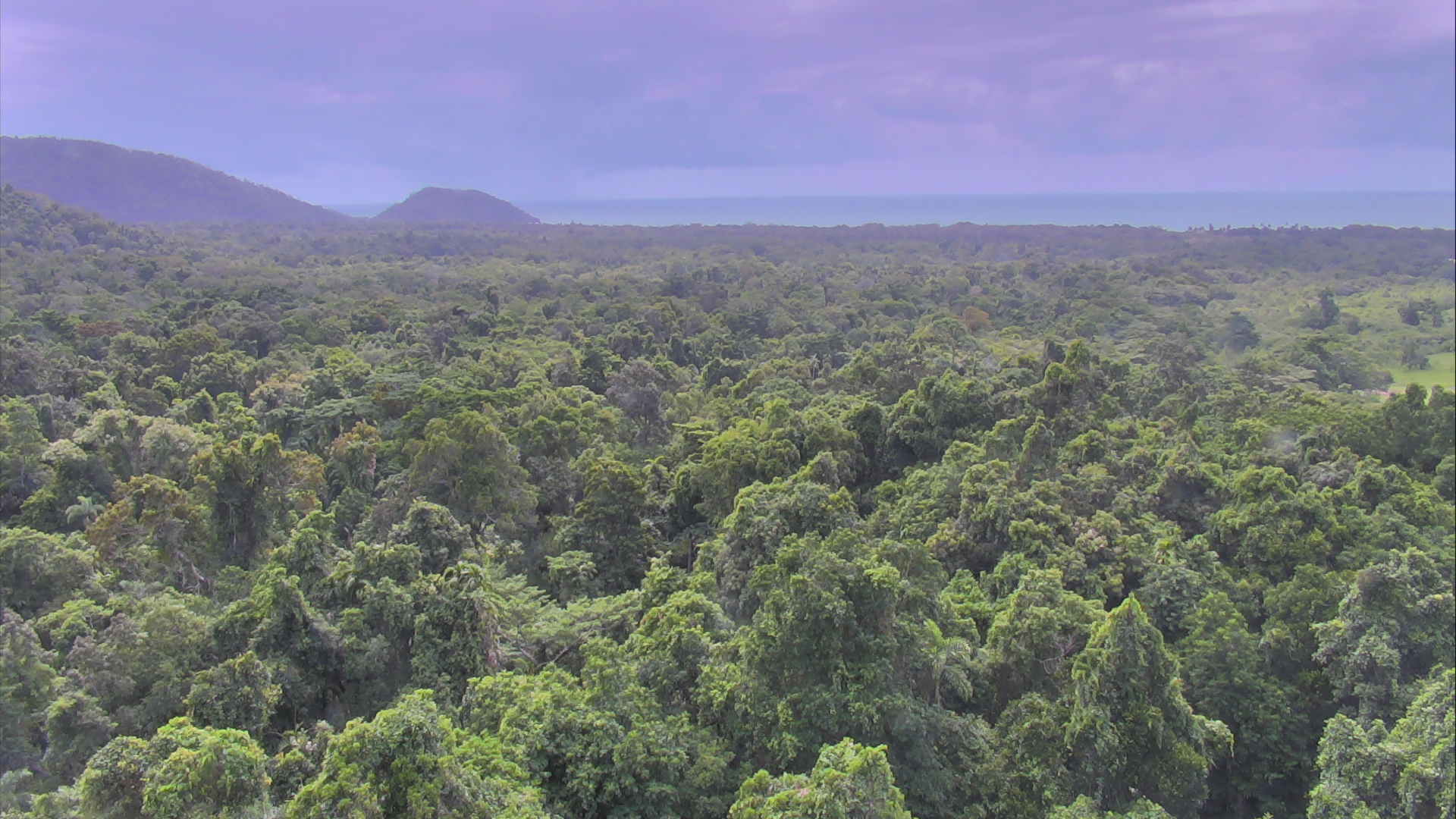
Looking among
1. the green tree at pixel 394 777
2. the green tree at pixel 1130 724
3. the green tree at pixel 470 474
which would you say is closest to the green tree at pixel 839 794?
the green tree at pixel 394 777

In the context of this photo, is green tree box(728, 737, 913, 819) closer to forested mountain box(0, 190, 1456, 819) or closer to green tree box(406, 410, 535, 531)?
forested mountain box(0, 190, 1456, 819)

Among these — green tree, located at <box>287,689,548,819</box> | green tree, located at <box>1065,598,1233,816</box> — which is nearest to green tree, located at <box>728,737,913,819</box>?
green tree, located at <box>287,689,548,819</box>

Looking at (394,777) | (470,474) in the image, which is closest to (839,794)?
(394,777)

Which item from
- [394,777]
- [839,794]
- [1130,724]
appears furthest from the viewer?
[1130,724]

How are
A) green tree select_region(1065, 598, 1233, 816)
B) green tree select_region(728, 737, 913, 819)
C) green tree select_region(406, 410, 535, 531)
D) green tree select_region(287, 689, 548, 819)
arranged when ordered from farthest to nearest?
green tree select_region(406, 410, 535, 531)
green tree select_region(1065, 598, 1233, 816)
green tree select_region(728, 737, 913, 819)
green tree select_region(287, 689, 548, 819)

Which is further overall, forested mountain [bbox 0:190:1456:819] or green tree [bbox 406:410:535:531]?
green tree [bbox 406:410:535:531]

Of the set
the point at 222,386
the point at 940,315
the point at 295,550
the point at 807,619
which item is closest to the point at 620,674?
the point at 807,619

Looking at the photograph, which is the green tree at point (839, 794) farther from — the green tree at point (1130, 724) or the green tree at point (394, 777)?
the green tree at point (1130, 724)

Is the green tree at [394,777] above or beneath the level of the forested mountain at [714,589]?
above

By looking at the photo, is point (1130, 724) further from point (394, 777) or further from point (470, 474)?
point (470, 474)

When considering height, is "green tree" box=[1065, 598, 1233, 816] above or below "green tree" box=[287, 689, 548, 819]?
below
